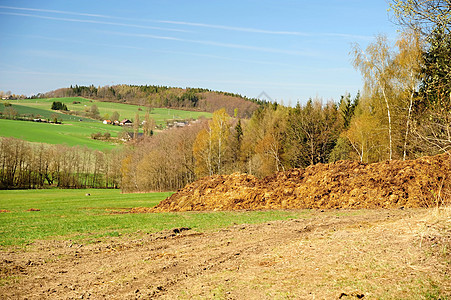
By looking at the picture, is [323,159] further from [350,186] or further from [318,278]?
[318,278]

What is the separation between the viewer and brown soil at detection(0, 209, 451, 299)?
24.1ft

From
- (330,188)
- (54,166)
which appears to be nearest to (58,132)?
(54,166)

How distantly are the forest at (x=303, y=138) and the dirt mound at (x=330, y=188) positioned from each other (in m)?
2.11

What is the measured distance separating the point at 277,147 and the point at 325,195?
132 feet

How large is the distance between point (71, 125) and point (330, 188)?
141 meters

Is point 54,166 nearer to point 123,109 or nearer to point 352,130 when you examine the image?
point 352,130

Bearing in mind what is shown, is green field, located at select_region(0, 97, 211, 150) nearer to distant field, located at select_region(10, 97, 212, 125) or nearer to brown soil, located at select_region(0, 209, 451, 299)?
distant field, located at select_region(10, 97, 212, 125)

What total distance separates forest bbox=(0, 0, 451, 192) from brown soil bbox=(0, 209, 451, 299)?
3698 mm

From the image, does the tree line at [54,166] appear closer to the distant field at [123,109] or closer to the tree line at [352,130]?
the tree line at [352,130]

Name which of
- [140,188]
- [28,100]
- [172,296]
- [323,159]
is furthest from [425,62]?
[28,100]

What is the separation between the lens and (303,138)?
184 ft

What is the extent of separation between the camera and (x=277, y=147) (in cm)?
6388

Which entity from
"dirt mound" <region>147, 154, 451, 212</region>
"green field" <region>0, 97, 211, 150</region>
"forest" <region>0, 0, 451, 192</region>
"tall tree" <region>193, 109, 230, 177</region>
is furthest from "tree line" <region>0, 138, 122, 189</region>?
"dirt mound" <region>147, 154, 451, 212</region>

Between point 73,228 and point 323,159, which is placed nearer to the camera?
point 73,228
